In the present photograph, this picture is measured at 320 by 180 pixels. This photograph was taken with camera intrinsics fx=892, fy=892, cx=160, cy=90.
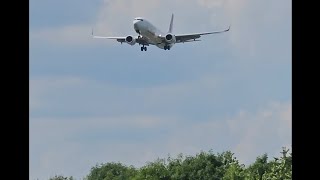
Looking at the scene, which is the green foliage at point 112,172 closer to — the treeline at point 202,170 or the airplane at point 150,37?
the treeline at point 202,170

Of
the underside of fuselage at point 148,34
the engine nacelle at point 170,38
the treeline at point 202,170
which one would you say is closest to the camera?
the engine nacelle at point 170,38

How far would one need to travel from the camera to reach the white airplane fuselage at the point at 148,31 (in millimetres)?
20173

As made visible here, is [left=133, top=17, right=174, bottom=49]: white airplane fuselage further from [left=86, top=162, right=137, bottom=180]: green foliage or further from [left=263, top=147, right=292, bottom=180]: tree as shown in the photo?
[left=86, top=162, right=137, bottom=180]: green foliage

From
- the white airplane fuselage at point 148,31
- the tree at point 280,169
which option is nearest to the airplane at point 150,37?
the white airplane fuselage at point 148,31

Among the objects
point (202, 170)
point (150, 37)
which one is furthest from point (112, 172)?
point (150, 37)

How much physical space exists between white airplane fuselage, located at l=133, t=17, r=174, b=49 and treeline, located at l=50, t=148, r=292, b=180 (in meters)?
5.68

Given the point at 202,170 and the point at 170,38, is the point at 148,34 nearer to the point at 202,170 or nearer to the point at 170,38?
the point at 170,38

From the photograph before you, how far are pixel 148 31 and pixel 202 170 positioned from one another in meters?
6.72

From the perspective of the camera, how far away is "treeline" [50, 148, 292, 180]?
25219 millimetres

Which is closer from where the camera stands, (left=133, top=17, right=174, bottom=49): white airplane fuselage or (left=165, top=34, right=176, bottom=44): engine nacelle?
(left=165, top=34, right=176, bottom=44): engine nacelle

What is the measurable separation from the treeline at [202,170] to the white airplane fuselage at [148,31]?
5675 mm

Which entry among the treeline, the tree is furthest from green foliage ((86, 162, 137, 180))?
the tree
